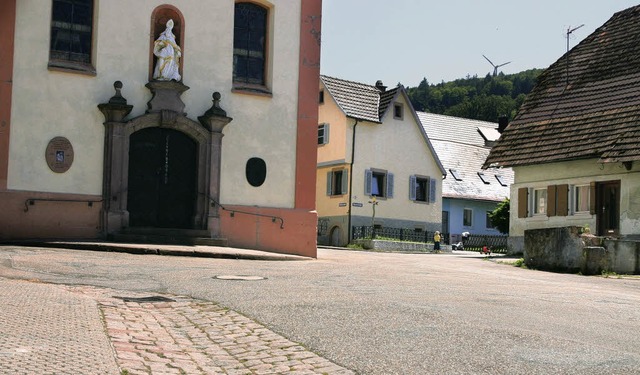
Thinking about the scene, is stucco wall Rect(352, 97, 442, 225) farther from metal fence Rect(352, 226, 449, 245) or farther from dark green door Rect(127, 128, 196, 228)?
dark green door Rect(127, 128, 196, 228)

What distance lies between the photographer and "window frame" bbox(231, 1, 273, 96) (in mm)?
24561

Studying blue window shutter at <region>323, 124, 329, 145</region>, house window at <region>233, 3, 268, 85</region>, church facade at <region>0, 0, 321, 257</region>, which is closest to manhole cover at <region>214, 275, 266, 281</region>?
church facade at <region>0, 0, 321, 257</region>

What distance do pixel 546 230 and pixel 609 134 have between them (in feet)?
27.3

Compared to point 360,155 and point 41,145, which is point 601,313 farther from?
point 360,155

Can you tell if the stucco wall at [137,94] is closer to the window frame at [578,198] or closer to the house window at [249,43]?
the house window at [249,43]

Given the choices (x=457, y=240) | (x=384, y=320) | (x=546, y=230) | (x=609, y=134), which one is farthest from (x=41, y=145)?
(x=457, y=240)

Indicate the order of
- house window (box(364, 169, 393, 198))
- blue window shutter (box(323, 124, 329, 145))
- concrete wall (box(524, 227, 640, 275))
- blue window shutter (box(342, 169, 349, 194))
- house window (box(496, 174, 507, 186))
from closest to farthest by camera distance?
concrete wall (box(524, 227, 640, 275))
blue window shutter (box(342, 169, 349, 194))
house window (box(364, 169, 393, 198))
blue window shutter (box(323, 124, 329, 145))
house window (box(496, 174, 507, 186))

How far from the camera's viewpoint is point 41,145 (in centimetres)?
2189

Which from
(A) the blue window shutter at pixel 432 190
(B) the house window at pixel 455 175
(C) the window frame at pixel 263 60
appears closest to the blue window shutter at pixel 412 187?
(A) the blue window shutter at pixel 432 190

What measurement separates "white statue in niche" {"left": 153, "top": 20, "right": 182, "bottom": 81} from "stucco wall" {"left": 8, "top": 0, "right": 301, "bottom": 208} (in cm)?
31

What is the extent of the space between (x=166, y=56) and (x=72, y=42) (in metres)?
2.36

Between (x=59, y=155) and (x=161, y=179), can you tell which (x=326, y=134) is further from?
(x=59, y=155)

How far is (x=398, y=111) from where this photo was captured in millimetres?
50969

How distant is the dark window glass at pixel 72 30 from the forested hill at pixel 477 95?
6818 centimetres
